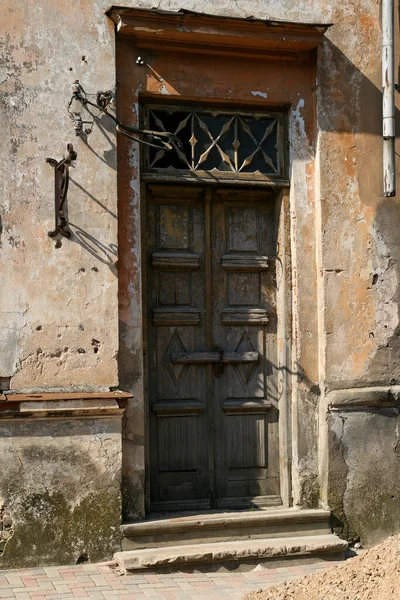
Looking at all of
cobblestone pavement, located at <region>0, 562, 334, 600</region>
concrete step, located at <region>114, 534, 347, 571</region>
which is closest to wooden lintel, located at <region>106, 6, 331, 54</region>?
concrete step, located at <region>114, 534, 347, 571</region>

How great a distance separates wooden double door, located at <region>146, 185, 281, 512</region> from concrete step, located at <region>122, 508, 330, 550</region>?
38cm

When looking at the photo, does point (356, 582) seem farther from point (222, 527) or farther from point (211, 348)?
point (211, 348)

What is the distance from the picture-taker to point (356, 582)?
534 centimetres

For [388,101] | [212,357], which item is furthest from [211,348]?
[388,101]

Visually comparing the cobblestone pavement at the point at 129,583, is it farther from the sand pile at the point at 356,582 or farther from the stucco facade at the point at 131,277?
the sand pile at the point at 356,582

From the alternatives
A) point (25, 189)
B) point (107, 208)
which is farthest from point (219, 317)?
point (25, 189)

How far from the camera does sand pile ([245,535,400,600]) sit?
5188 millimetres

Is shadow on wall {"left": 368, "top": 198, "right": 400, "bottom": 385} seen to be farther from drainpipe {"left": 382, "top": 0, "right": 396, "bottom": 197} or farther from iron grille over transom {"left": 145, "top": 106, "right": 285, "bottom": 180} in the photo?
iron grille over transom {"left": 145, "top": 106, "right": 285, "bottom": 180}

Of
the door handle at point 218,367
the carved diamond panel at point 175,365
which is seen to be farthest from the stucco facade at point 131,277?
the door handle at point 218,367

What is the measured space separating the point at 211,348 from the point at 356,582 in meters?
2.77

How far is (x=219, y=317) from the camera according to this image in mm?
7699

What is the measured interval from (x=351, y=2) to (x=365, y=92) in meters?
0.78

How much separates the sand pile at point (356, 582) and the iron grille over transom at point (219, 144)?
3390 millimetres

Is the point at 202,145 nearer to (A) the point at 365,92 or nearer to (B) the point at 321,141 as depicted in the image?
(B) the point at 321,141
